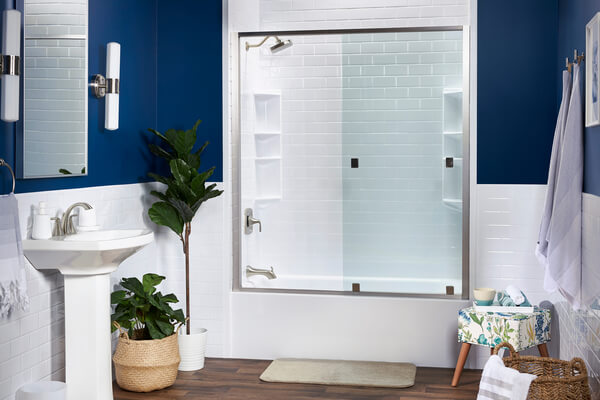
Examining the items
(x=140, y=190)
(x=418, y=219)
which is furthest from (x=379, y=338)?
(x=140, y=190)

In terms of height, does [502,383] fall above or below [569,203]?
below

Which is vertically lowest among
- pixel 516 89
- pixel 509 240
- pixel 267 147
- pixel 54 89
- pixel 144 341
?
pixel 144 341

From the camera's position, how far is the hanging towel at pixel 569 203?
338 centimetres

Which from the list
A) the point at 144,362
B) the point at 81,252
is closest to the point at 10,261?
the point at 81,252

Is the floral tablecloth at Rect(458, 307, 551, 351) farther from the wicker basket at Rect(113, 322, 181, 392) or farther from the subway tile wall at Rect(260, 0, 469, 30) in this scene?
the subway tile wall at Rect(260, 0, 469, 30)

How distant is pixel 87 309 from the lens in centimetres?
337

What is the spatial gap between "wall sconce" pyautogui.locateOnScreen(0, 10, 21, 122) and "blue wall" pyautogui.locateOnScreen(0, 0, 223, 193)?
1105 mm

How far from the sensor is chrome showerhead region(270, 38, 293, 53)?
4.70 metres

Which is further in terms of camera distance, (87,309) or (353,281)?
(353,281)

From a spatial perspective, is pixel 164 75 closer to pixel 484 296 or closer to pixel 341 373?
pixel 341 373

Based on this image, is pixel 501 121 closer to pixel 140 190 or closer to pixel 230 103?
pixel 230 103

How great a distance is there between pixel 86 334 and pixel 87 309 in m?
0.13

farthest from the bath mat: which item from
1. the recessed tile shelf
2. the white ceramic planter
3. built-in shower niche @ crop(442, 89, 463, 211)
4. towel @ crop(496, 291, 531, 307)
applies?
the recessed tile shelf

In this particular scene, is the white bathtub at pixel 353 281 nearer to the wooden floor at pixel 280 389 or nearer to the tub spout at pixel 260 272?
the tub spout at pixel 260 272
